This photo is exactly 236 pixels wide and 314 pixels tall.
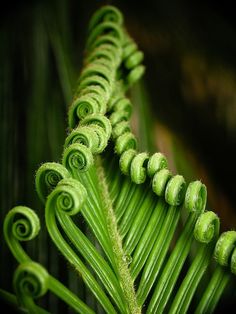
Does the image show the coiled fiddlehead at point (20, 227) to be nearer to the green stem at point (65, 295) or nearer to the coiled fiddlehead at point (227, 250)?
the green stem at point (65, 295)

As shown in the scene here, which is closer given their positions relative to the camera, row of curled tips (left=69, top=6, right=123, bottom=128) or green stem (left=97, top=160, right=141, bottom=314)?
green stem (left=97, top=160, right=141, bottom=314)

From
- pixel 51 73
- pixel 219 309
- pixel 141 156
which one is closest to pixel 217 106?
pixel 51 73


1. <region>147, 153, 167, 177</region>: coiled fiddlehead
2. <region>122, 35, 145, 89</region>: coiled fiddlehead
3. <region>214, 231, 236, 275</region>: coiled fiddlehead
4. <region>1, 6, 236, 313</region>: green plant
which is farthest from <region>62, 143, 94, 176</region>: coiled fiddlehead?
<region>122, 35, 145, 89</region>: coiled fiddlehead

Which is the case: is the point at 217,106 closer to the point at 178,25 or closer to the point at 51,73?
the point at 178,25

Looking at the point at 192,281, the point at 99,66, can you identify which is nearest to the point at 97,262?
the point at 192,281

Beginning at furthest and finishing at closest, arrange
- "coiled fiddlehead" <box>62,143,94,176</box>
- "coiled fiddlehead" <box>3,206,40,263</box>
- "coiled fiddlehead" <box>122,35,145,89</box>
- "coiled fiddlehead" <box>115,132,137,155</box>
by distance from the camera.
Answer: "coiled fiddlehead" <box>122,35,145,89</box>
"coiled fiddlehead" <box>115,132,137,155</box>
"coiled fiddlehead" <box>62,143,94,176</box>
"coiled fiddlehead" <box>3,206,40,263</box>

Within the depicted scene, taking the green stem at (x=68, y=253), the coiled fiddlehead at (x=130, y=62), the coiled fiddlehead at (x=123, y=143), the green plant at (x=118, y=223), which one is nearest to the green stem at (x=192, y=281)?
the green plant at (x=118, y=223)

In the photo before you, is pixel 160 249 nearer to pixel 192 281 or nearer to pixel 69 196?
pixel 192 281

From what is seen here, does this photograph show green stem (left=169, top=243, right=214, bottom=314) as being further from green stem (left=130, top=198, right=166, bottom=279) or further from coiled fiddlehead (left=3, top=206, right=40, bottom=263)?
coiled fiddlehead (left=3, top=206, right=40, bottom=263)
